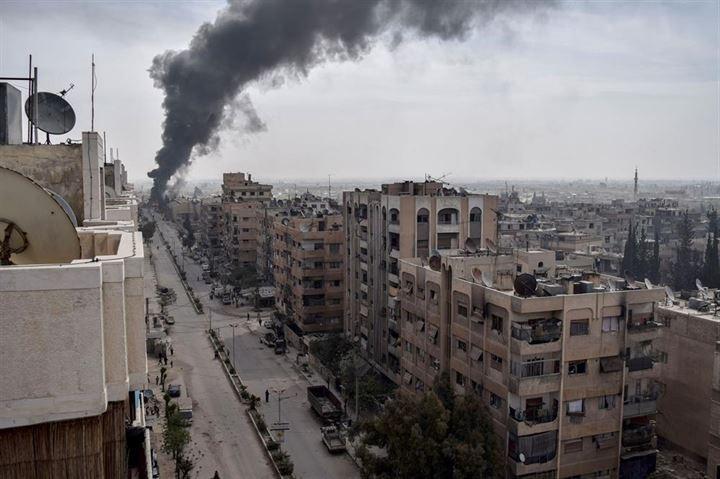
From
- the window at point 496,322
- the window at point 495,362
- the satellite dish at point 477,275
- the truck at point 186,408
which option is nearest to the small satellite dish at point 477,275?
the satellite dish at point 477,275

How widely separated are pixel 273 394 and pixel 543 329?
16.0 m

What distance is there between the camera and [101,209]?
10.5 meters

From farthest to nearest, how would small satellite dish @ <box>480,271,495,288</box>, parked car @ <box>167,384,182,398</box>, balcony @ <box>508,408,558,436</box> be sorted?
parked car @ <box>167,384,182,398</box>
small satellite dish @ <box>480,271,495,288</box>
balcony @ <box>508,408,558,436</box>

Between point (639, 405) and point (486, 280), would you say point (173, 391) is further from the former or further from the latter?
point (639, 405)

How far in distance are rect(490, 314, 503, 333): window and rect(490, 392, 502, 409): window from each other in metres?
1.82

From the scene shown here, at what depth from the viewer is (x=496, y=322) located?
18047 millimetres

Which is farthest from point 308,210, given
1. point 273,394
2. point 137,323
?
point 137,323

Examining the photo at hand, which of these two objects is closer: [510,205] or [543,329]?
[543,329]

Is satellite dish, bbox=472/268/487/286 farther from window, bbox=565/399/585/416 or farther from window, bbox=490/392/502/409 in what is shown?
window, bbox=565/399/585/416

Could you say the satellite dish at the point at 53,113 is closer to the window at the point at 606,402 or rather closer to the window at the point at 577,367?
the window at the point at 577,367

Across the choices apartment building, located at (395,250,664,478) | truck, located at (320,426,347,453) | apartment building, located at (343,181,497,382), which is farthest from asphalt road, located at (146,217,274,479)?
Result: apartment building, located at (395,250,664,478)

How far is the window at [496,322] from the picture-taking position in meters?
17.9

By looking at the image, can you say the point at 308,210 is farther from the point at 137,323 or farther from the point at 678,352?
the point at 137,323

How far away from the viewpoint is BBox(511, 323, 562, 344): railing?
55.2 ft
